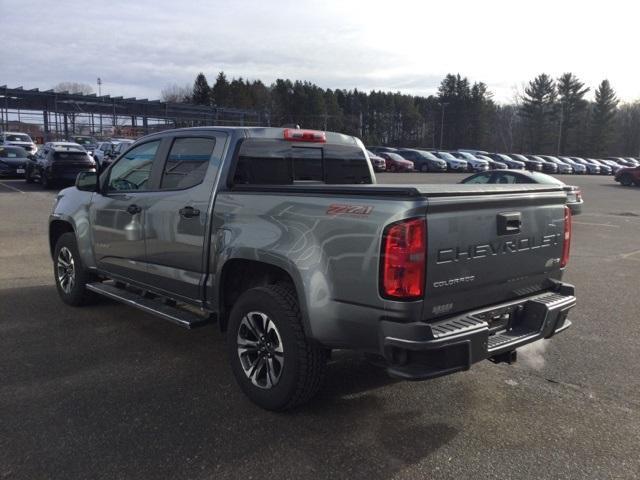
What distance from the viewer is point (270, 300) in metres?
3.64

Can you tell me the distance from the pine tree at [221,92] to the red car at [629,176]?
59.0 meters

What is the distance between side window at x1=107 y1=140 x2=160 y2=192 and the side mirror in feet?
0.73

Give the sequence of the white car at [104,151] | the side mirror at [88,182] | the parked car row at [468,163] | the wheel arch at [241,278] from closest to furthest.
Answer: the wheel arch at [241,278]
the side mirror at [88,182]
the white car at [104,151]
the parked car row at [468,163]

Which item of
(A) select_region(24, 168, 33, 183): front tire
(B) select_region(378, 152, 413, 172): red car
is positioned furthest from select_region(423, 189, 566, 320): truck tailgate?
(B) select_region(378, 152, 413, 172): red car

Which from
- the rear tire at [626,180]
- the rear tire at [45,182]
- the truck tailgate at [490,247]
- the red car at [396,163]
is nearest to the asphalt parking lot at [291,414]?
the truck tailgate at [490,247]

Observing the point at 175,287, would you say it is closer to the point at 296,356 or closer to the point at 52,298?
the point at 296,356

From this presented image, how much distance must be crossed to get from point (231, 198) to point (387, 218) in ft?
4.74

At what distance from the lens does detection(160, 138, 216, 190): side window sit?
14.6 feet

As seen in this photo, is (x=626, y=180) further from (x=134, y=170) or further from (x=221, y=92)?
(x=221, y=92)

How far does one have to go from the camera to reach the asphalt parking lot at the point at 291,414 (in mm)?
3119

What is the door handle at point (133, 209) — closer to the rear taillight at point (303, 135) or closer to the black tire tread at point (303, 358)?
the rear taillight at point (303, 135)

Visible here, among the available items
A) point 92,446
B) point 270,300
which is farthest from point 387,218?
point 92,446

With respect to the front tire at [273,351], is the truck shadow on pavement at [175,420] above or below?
below

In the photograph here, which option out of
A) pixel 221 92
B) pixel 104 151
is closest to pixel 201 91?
pixel 221 92
